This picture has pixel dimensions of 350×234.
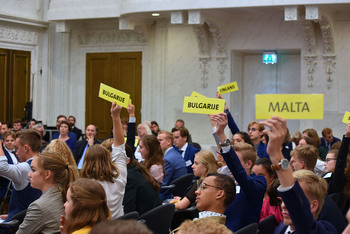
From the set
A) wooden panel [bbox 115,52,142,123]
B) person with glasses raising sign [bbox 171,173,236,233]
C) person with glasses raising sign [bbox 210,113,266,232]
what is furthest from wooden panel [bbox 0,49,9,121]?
person with glasses raising sign [bbox 171,173,236,233]

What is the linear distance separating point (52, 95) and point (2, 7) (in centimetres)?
268

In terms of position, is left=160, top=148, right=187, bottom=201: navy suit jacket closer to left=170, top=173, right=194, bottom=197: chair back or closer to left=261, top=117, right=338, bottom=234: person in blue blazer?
left=170, top=173, right=194, bottom=197: chair back

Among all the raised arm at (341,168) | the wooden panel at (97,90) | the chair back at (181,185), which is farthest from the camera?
the wooden panel at (97,90)

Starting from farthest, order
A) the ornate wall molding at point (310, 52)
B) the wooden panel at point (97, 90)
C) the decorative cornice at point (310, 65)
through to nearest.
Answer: the wooden panel at point (97, 90) < the decorative cornice at point (310, 65) < the ornate wall molding at point (310, 52)

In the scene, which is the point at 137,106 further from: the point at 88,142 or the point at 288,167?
the point at 288,167

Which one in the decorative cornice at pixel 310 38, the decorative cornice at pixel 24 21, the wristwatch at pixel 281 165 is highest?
the decorative cornice at pixel 24 21

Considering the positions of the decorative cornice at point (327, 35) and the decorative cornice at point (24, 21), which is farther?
the decorative cornice at point (24, 21)

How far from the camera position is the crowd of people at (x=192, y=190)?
3180 mm

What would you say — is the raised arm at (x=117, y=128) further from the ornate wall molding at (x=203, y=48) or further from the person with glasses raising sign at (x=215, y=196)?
the ornate wall molding at (x=203, y=48)

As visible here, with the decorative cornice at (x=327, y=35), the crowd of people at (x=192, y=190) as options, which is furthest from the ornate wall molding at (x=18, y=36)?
the crowd of people at (x=192, y=190)

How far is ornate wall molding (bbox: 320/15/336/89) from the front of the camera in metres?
12.6

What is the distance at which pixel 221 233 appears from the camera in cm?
260

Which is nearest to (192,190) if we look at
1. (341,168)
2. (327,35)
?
(341,168)

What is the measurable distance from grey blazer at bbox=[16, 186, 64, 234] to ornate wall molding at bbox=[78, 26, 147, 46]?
10766 mm
